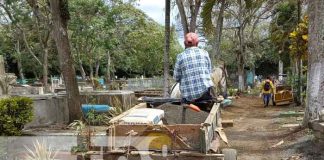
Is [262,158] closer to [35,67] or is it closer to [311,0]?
[311,0]

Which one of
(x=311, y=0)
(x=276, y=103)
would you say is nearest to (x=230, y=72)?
(x=276, y=103)

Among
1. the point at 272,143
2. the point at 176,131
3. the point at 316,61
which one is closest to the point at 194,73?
the point at 176,131

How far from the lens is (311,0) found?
1160 centimetres

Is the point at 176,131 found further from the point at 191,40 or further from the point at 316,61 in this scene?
the point at 316,61

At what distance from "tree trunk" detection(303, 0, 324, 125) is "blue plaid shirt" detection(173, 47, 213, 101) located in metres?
4.90

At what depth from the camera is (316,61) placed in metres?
11.2

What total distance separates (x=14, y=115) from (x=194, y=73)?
19.5ft

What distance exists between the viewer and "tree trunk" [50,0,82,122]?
13.4 metres

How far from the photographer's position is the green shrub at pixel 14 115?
36.5 ft

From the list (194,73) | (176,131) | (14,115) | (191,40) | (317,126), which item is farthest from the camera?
(14,115)

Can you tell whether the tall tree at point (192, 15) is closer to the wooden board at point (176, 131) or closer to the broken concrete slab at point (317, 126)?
the broken concrete slab at point (317, 126)

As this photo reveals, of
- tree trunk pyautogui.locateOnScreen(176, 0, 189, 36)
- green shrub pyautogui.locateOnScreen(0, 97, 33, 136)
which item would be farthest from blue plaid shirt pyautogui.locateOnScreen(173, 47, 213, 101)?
tree trunk pyautogui.locateOnScreen(176, 0, 189, 36)

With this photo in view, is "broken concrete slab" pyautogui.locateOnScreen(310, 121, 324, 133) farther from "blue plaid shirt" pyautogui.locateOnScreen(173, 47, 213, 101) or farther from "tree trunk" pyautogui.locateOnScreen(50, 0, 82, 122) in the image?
"tree trunk" pyautogui.locateOnScreen(50, 0, 82, 122)

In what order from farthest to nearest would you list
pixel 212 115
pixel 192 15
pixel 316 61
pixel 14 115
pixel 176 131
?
pixel 192 15, pixel 14 115, pixel 316 61, pixel 212 115, pixel 176 131
